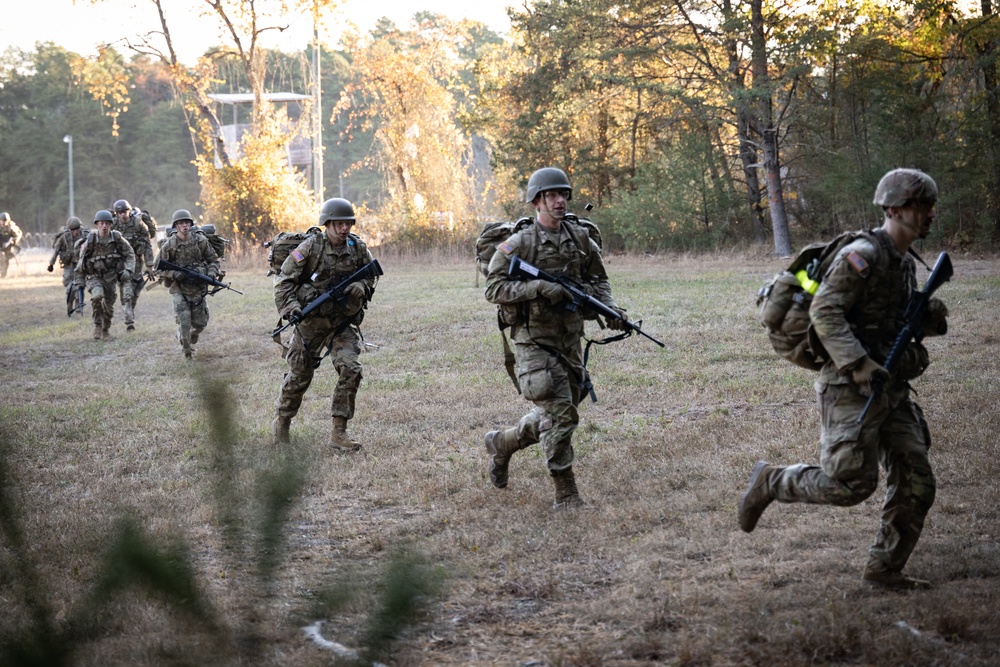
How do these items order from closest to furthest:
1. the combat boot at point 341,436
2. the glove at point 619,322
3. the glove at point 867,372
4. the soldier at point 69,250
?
the glove at point 867,372 < the glove at point 619,322 < the combat boot at point 341,436 < the soldier at point 69,250

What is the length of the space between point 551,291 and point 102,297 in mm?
12307

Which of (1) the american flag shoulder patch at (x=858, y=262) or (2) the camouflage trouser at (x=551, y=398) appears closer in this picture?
(1) the american flag shoulder patch at (x=858, y=262)

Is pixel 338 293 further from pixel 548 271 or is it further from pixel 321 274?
pixel 548 271

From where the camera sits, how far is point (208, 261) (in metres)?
14.9

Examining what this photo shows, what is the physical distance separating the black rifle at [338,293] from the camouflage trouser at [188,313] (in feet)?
19.1

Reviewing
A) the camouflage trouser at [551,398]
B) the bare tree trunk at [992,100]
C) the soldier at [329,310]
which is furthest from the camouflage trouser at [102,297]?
the bare tree trunk at [992,100]

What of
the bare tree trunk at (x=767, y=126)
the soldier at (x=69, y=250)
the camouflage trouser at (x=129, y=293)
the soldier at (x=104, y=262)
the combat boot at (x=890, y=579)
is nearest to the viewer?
the combat boot at (x=890, y=579)

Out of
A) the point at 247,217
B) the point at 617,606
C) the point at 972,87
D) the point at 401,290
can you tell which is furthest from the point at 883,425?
the point at 247,217

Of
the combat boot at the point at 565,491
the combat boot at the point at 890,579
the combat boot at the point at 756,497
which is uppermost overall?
the combat boot at the point at 756,497

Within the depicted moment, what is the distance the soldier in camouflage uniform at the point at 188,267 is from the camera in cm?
1440

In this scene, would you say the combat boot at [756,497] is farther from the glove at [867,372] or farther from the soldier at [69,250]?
the soldier at [69,250]

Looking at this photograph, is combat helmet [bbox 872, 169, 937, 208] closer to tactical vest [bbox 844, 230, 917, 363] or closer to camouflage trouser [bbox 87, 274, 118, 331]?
tactical vest [bbox 844, 230, 917, 363]

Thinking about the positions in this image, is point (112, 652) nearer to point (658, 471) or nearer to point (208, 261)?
point (658, 471)

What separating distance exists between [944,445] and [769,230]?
956 inches
